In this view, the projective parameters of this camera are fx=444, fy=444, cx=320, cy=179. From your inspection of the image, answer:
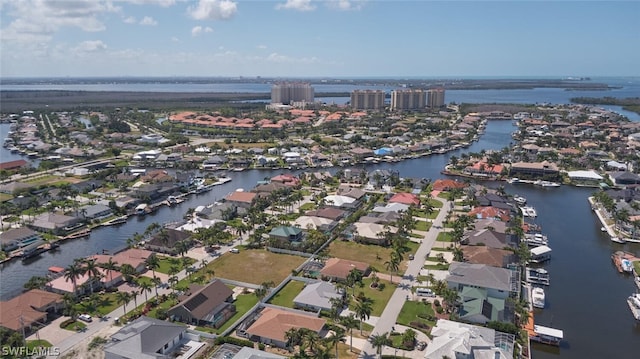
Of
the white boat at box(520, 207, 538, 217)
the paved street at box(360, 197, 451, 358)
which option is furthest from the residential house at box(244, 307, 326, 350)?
the white boat at box(520, 207, 538, 217)

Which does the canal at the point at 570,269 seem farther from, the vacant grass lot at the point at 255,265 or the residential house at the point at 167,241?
the vacant grass lot at the point at 255,265

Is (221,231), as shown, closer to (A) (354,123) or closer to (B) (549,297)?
(B) (549,297)

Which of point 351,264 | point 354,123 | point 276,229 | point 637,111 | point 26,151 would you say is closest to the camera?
point 351,264

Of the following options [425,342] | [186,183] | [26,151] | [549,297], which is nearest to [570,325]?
[549,297]

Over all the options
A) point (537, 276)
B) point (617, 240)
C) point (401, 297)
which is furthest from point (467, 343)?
point (617, 240)

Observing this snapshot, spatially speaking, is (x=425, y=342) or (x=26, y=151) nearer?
(x=425, y=342)

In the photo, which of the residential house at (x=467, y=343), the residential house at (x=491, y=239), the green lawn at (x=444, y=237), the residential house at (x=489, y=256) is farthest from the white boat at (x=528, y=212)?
the residential house at (x=467, y=343)
